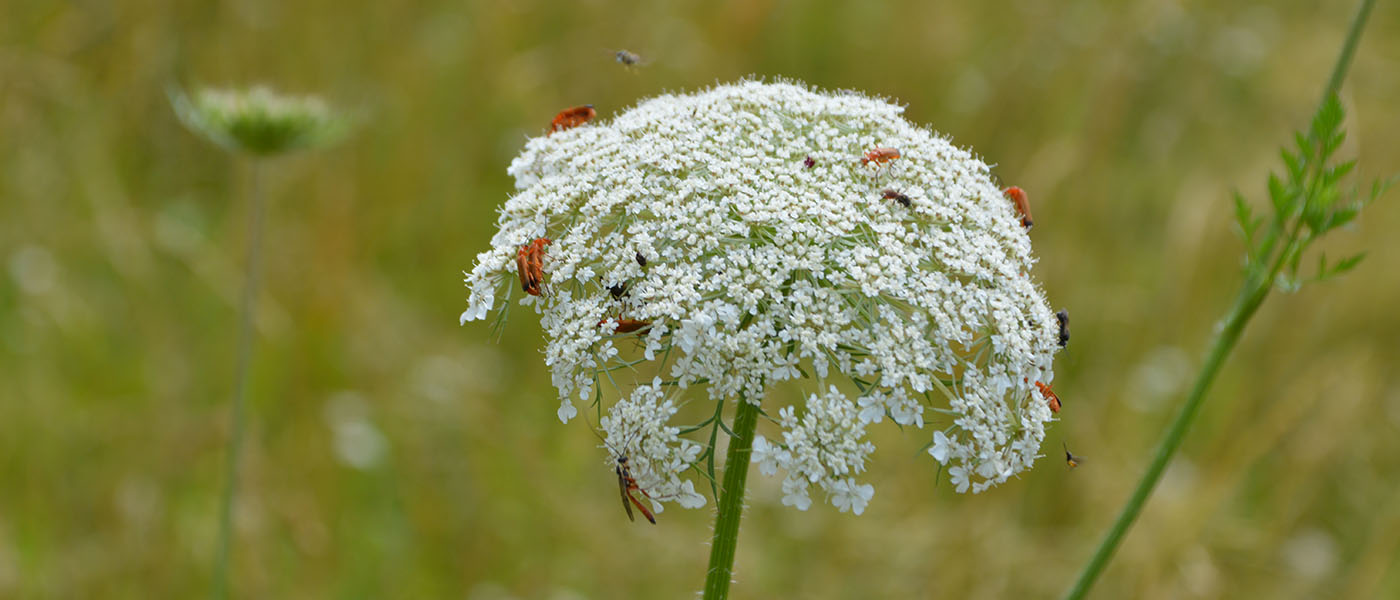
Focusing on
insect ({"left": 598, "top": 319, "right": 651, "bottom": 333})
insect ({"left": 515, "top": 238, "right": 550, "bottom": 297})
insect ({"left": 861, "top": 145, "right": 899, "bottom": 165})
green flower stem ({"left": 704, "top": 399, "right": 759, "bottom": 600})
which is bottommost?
green flower stem ({"left": 704, "top": 399, "right": 759, "bottom": 600})

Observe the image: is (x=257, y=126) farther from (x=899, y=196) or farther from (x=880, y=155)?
(x=899, y=196)

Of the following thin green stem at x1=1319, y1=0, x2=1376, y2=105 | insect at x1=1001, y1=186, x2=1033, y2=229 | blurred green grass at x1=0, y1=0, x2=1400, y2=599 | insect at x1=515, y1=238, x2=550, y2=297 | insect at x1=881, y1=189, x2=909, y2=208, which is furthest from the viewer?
blurred green grass at x1=0, y1=0, x2=1400, y2=599

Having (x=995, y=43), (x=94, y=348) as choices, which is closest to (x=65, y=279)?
(x=94, y=348)

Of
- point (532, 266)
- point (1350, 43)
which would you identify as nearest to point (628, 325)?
point (532, 266)

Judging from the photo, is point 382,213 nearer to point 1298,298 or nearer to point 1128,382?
point 1128,382

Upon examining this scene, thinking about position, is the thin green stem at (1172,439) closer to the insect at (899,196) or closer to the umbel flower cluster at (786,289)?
the umbel flower cluster at (786,289)

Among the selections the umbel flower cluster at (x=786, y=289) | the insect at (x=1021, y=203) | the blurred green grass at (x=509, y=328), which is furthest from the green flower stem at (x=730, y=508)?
the blurred green grass at (x=509, y=328)

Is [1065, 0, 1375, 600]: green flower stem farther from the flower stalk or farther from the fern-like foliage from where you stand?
the flower stalk

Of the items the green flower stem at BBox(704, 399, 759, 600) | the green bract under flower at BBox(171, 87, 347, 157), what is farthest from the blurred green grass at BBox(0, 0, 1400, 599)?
the green flower stem at BBox(704, 399, 759, 600)
